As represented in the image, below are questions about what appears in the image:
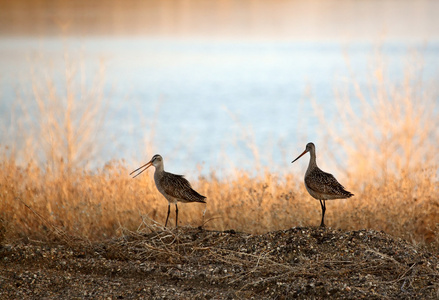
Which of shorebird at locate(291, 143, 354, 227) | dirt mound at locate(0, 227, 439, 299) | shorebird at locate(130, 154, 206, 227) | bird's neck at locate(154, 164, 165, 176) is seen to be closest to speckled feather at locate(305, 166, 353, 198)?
shorebird at locate(291, 143, 354, 227)

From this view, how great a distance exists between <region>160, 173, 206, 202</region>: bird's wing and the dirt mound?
47 centimetres

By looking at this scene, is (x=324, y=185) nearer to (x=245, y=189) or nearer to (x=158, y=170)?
(x=158, y=170)

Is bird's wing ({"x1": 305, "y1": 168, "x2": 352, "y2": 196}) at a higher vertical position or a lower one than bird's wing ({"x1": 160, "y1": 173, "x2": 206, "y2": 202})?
higher

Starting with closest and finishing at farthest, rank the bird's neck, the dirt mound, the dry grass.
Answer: the dirt mound, the bird's neck, the dry grass

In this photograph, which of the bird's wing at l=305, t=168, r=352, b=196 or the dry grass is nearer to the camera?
the bird's wing at l=305, t=168, r=352, b=196

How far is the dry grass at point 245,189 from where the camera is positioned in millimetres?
7852

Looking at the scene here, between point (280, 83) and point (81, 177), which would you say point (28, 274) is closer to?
point (81, 177)

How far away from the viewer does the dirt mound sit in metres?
5.32

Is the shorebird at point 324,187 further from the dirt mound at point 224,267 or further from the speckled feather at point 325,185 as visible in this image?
the dirt mound at point 224,267

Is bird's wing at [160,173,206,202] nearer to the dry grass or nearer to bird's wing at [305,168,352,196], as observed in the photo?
the dry grass

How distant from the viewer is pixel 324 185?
6.53m

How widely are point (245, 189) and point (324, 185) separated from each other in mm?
2700

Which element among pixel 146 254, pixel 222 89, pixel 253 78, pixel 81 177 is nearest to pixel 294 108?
pixel 222 89

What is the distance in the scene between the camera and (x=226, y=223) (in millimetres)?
8016
